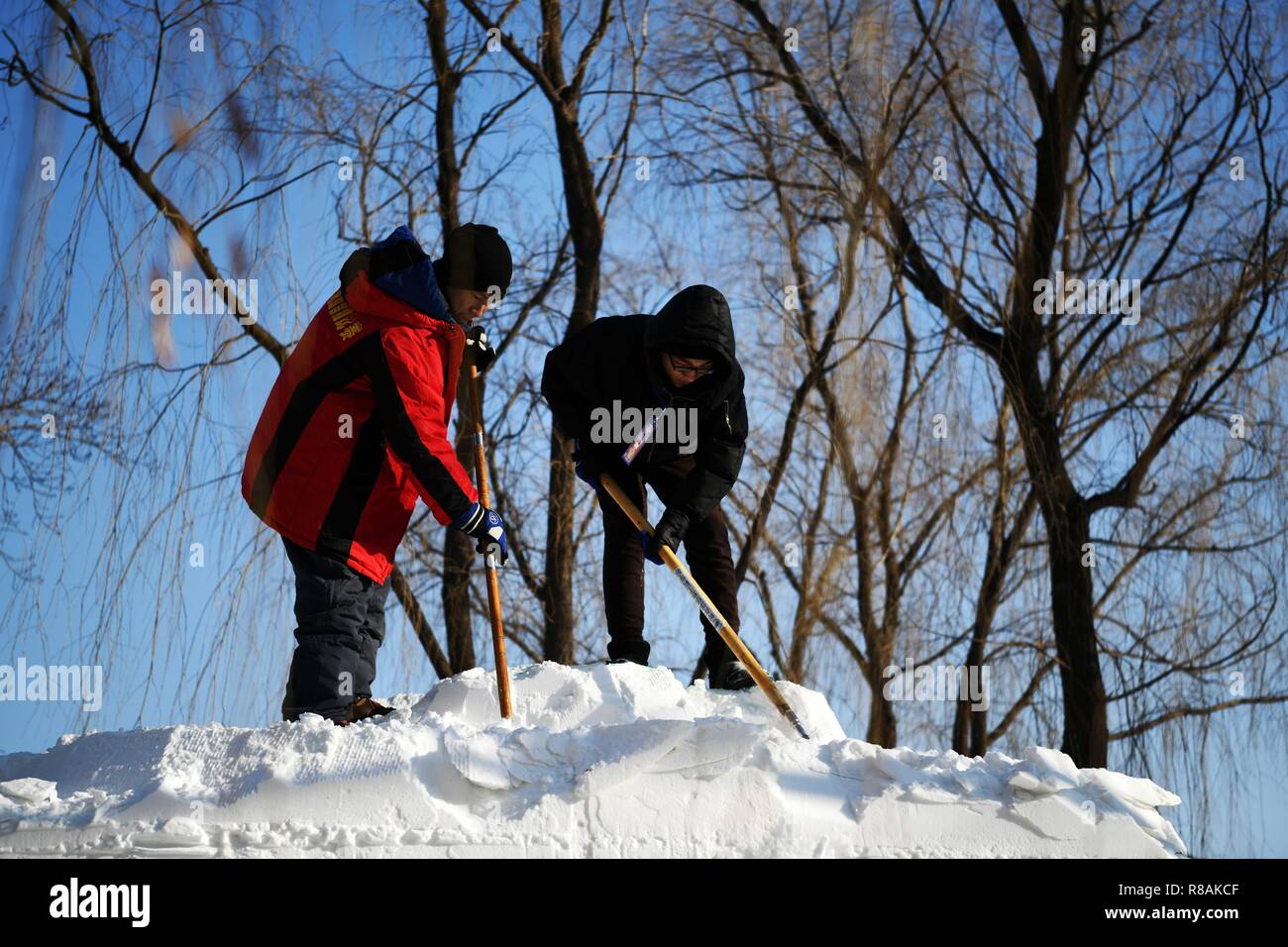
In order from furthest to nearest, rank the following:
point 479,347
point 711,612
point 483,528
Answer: point 479,347
point 711,612
point 483,528

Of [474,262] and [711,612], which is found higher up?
[474,262]

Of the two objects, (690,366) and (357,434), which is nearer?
(357,434)

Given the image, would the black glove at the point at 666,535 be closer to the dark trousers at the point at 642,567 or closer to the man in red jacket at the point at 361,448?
the dark trousers at the point at 642,567

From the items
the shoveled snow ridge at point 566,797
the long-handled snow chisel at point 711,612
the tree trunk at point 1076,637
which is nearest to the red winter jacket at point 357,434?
the long-handled snow chisel at point 711,612

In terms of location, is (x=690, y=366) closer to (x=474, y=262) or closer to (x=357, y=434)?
(x=474, y=262)

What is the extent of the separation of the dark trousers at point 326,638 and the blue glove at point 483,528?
0.34 m

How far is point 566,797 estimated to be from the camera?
3131 millimetres

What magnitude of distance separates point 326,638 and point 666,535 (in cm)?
106

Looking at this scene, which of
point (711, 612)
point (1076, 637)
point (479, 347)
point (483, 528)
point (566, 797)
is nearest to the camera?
point (566, 797)

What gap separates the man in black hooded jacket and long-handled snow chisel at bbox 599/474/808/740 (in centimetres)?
6

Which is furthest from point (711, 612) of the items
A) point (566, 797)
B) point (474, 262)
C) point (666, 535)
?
point (474, 262)

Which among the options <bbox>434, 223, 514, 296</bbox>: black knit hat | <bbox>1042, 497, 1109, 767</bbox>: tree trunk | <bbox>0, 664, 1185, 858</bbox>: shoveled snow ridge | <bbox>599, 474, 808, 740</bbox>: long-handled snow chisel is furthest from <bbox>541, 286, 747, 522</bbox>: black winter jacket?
<bbox>1042, 497, 1109, 767</bbox>: tree trunk

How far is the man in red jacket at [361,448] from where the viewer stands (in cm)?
380

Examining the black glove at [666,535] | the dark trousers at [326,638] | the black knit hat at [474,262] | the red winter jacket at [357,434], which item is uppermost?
the black knit hat at [474,262]
